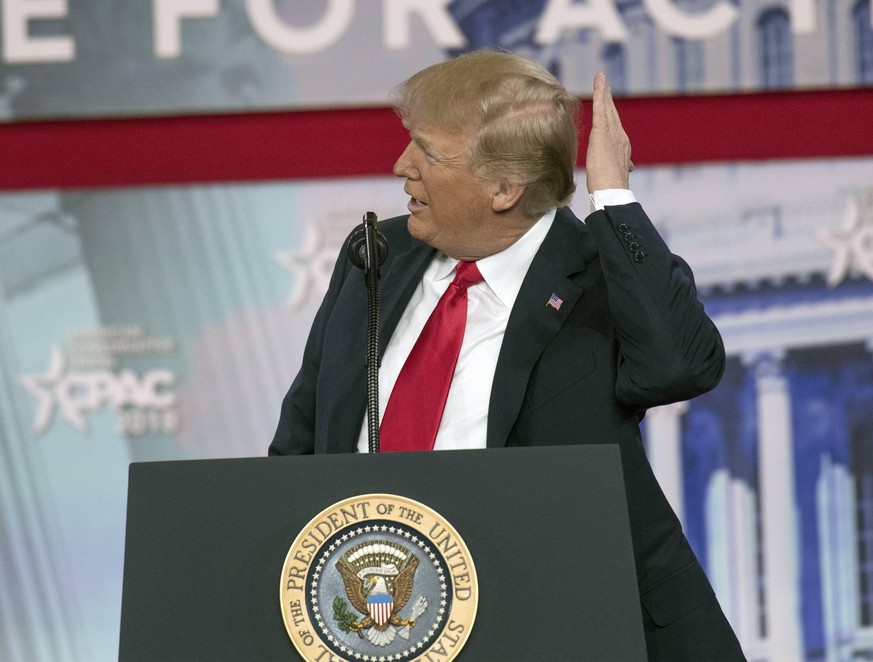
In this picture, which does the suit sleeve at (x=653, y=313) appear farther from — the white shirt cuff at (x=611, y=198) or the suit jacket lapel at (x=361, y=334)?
the suit jacket lapel at (x=361, y=334)

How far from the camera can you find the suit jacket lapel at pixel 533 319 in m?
1.50

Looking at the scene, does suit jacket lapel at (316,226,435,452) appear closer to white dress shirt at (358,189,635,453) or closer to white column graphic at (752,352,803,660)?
white dress shirt at (358,189,635,453)

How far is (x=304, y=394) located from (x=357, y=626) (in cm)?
70

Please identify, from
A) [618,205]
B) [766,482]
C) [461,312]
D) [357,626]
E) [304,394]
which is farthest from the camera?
[766,482]

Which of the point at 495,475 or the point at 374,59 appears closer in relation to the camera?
the point at 495,475

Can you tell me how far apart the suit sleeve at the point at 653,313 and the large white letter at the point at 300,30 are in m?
1.69

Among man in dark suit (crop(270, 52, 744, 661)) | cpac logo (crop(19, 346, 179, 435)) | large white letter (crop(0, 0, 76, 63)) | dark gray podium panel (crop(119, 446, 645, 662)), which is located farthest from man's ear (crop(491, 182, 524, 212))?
large white letter (crop(0, 0, 76, 63))

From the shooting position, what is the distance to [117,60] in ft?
9.94

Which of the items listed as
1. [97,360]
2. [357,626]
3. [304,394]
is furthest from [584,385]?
[97,360]

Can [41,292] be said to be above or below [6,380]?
above

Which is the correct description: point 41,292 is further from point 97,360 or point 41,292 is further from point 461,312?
point 461,312

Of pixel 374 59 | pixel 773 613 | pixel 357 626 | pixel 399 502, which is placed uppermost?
pixel 374 59

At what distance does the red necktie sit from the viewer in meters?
1.55

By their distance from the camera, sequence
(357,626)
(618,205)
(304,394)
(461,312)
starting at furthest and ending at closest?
(304,394), (461,312), (618,205), (357,626)
